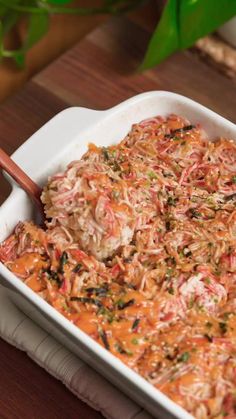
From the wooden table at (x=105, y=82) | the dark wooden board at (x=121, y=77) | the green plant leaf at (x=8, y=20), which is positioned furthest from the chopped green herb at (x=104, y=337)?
the green plant leaf at (x=8, y=20)

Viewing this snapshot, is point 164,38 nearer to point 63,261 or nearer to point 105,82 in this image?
point 105,82

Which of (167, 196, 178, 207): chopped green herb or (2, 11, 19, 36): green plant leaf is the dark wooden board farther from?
(167, 196, 178, 207): chopped green herb

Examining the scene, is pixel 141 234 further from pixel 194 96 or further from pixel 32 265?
pixel 194 96

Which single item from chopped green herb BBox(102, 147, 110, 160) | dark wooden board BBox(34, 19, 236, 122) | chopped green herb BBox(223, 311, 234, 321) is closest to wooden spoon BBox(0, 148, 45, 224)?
chopped green herb BBox(102, 147, 110, 160)

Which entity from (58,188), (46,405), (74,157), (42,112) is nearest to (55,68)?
(42,112)

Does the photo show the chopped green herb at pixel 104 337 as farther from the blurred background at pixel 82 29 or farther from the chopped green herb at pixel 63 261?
the blurred background at pixel 82 29

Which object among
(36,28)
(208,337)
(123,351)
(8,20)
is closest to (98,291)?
(123,351)
